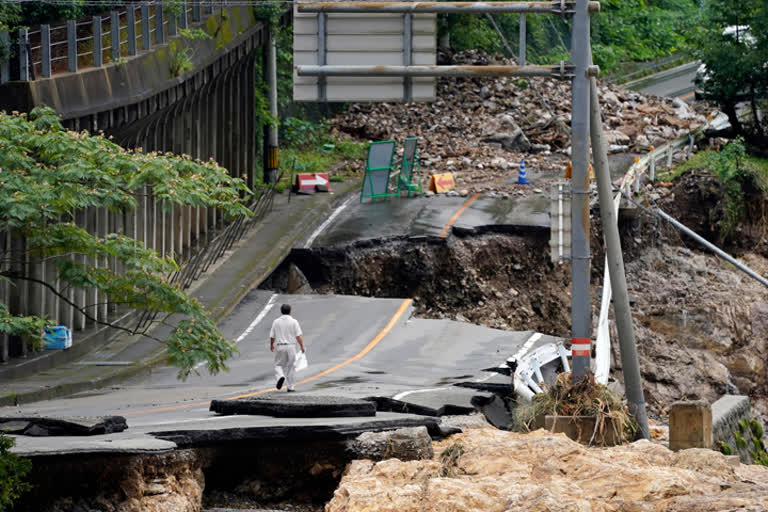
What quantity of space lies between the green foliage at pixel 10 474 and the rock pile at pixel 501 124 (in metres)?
27.5

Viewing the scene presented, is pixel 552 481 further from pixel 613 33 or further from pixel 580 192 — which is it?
pixel 613 33

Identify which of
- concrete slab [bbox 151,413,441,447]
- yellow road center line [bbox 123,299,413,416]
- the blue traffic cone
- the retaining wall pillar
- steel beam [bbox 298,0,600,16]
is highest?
steel beam [bbox 298,0,600,16]

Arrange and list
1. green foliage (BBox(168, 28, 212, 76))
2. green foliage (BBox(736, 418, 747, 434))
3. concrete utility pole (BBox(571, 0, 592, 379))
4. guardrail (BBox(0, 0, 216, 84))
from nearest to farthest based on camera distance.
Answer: concrete utility pole (BBox(571, 0, 592, 379)), green foliage (BBox(736, 418, 747, 434)), guardrail (BBox(0, 0, 216, 84)), green foliage (BBox(168, 28, 212, 76))

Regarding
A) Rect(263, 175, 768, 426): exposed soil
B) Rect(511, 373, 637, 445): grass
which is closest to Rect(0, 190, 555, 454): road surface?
Rect(263, 175, 768, 426): exposed soil

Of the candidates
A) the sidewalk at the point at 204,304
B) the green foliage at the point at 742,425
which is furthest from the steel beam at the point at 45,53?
the green foliage at the point at 742,425

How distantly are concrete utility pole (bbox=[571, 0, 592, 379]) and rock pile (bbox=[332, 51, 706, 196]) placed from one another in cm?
2014

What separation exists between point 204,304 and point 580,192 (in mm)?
12220

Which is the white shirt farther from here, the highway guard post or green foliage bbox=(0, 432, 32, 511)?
green foliage bbox=(0, 432, 32, 511)

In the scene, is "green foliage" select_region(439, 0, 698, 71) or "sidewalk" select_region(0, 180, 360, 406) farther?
"green foliage" select_region(439, 0, 698, 71)

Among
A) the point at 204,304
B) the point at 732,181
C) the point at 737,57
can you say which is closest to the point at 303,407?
the point at 204,304

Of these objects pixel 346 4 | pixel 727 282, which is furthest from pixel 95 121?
pixel 727 282

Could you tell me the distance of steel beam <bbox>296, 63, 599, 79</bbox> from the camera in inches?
665

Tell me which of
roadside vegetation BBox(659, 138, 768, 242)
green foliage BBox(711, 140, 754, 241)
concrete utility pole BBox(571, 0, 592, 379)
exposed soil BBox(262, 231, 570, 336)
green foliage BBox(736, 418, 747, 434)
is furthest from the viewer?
roadside vegetation BBox(659, 138, 768, 242)

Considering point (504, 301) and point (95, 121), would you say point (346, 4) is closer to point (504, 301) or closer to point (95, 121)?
point (95, 121)
